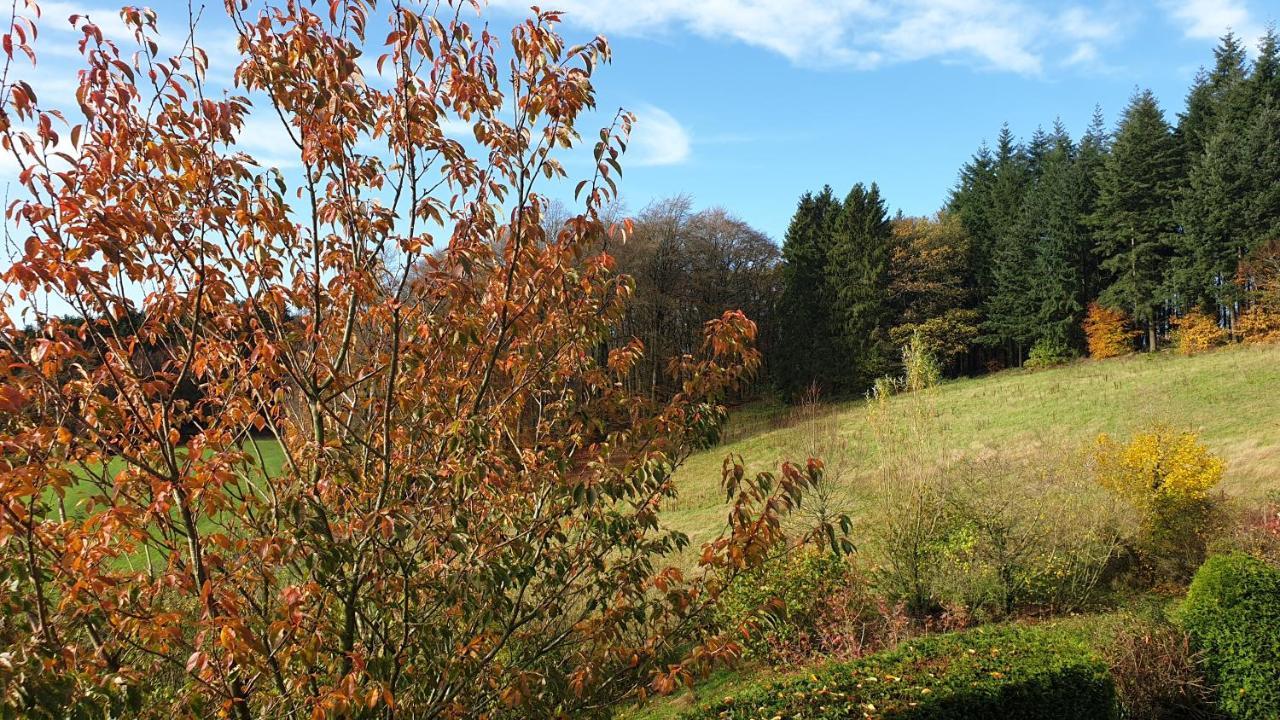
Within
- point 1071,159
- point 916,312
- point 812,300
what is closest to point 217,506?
point 812,300

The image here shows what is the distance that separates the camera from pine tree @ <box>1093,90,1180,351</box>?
3022 centimetres

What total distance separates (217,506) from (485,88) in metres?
1.96

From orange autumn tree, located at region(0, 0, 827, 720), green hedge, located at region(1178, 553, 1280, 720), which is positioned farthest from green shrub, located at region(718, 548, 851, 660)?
orange autumn tree, located at region(0, 0, 827, 720)

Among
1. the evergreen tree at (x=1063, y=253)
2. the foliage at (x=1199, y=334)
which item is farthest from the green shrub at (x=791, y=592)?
the evergreen tree at (x=1063, y=253)

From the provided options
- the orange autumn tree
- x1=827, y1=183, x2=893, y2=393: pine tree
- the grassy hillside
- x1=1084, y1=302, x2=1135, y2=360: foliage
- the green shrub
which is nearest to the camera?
the orange autumn tree

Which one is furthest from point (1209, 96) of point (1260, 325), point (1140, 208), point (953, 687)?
point (953, 687)

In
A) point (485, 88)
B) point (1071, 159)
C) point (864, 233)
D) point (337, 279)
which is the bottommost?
→ point (337, 279)

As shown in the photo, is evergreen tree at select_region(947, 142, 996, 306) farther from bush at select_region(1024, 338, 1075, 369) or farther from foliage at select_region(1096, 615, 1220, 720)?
foliage at select_region(1096, 615, 1220, 720)

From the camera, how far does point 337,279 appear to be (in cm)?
342

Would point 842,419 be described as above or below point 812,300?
below

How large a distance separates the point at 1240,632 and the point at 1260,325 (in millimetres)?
26553

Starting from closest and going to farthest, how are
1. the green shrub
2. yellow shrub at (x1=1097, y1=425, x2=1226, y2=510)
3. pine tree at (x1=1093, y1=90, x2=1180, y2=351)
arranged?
1. the green shrub
2. yellow shrub at (x1=1097, y1=425, x2=1226, y2=510)
3. pine tree at (x1=1093, y1=90, x2=1180, y2=351)

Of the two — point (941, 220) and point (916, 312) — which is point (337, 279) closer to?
point (916, 312)

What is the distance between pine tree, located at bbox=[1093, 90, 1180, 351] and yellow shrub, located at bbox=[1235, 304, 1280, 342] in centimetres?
338
